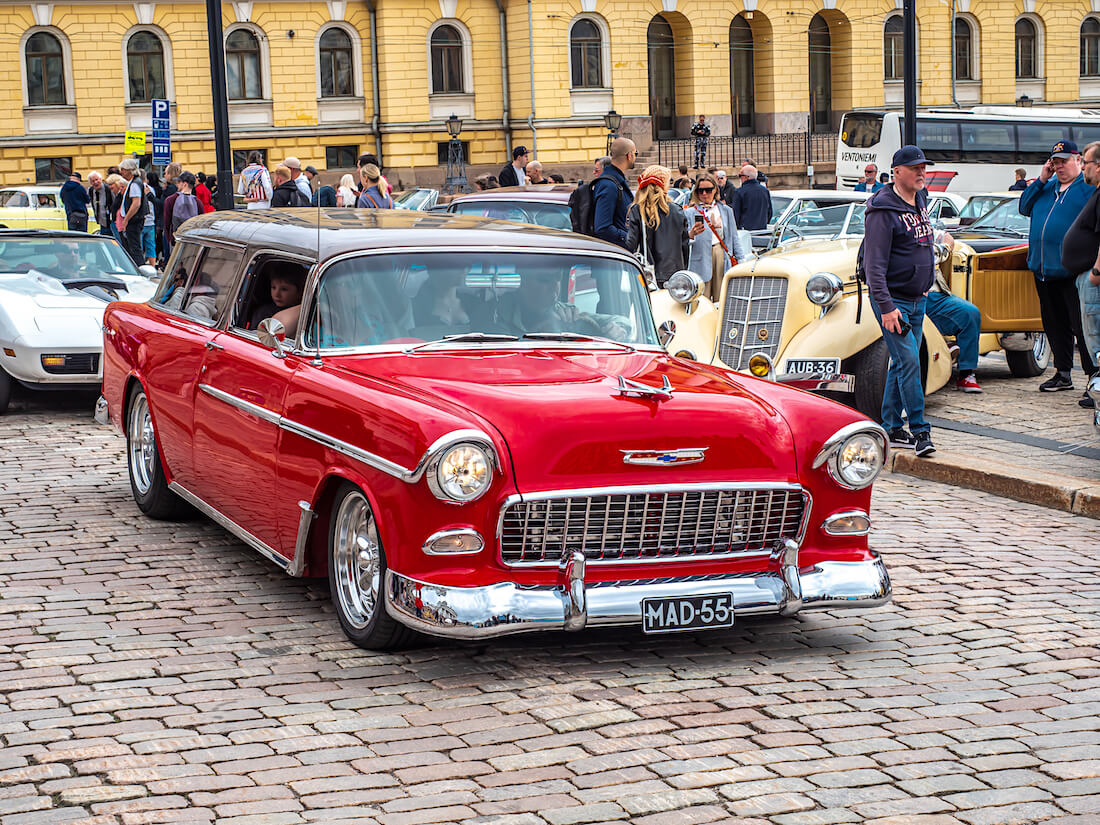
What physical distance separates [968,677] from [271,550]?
2.89m

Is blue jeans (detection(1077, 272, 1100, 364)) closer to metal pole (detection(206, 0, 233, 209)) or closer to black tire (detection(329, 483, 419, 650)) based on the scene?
black tire (detection(329, 483, 419, 650))

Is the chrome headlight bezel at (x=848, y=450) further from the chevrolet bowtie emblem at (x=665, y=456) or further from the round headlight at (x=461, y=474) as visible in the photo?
the round headlight at (x=461, y=474)

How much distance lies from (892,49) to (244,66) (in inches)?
936

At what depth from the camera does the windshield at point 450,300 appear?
649 centimetres

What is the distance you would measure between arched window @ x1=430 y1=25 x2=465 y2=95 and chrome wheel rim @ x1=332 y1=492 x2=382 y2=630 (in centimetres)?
4542

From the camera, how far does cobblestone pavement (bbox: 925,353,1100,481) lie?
9.86 meters

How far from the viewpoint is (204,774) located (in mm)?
4613

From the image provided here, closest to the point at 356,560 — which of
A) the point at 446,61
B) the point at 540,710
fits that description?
the point at 540,710

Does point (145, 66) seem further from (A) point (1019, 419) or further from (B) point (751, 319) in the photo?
(A) point (1019, 419)

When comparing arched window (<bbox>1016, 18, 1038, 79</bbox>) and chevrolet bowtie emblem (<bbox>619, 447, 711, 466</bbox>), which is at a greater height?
arched window (<bbox>1016, 18, 1038, 79</bbox>)

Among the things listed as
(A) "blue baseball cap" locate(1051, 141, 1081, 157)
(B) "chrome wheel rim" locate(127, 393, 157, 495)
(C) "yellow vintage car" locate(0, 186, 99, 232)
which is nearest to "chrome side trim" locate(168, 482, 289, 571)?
(B) "chrome wheel rim" locate(127, 393, 157, 495)

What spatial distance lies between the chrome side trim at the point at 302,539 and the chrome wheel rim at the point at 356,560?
0.16 metres

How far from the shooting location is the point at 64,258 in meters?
14.1

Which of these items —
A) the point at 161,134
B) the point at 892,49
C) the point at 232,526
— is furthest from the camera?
the point at 892,49
